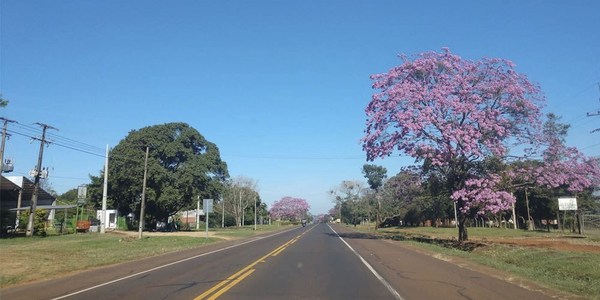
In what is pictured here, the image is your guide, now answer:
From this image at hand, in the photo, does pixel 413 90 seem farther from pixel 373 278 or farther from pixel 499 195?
pixel 373 278

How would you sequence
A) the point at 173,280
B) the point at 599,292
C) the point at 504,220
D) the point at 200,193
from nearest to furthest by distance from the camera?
1. the point at 599,292
2. the point at 173,280
3. the point at 200,193
4. the point at 504,220

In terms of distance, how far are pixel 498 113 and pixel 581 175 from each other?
583 cm

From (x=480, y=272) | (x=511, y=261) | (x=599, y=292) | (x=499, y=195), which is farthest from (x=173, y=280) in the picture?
(x=499, y=195)

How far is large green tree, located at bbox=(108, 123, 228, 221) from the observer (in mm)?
56906

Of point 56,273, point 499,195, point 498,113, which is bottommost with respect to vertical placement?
point 56,273

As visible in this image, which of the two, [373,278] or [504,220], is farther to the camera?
[504,220]

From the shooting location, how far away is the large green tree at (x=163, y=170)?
187 feet

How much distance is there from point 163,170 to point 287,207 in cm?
11576

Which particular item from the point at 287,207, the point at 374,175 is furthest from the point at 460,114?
the point at 287,207

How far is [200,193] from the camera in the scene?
197ft

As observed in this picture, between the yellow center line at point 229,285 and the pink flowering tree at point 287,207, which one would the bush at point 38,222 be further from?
the pink flowering tree at point 287,207

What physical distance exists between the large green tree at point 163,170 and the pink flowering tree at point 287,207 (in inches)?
4225

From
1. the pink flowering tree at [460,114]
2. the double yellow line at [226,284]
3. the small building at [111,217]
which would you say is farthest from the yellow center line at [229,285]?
the small building at [111,217]

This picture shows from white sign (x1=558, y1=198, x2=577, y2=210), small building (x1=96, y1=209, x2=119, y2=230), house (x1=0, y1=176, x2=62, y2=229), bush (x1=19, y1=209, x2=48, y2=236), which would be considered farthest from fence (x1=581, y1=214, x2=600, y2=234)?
small building (x1=96, y1=209, x2=119, y2=230)
